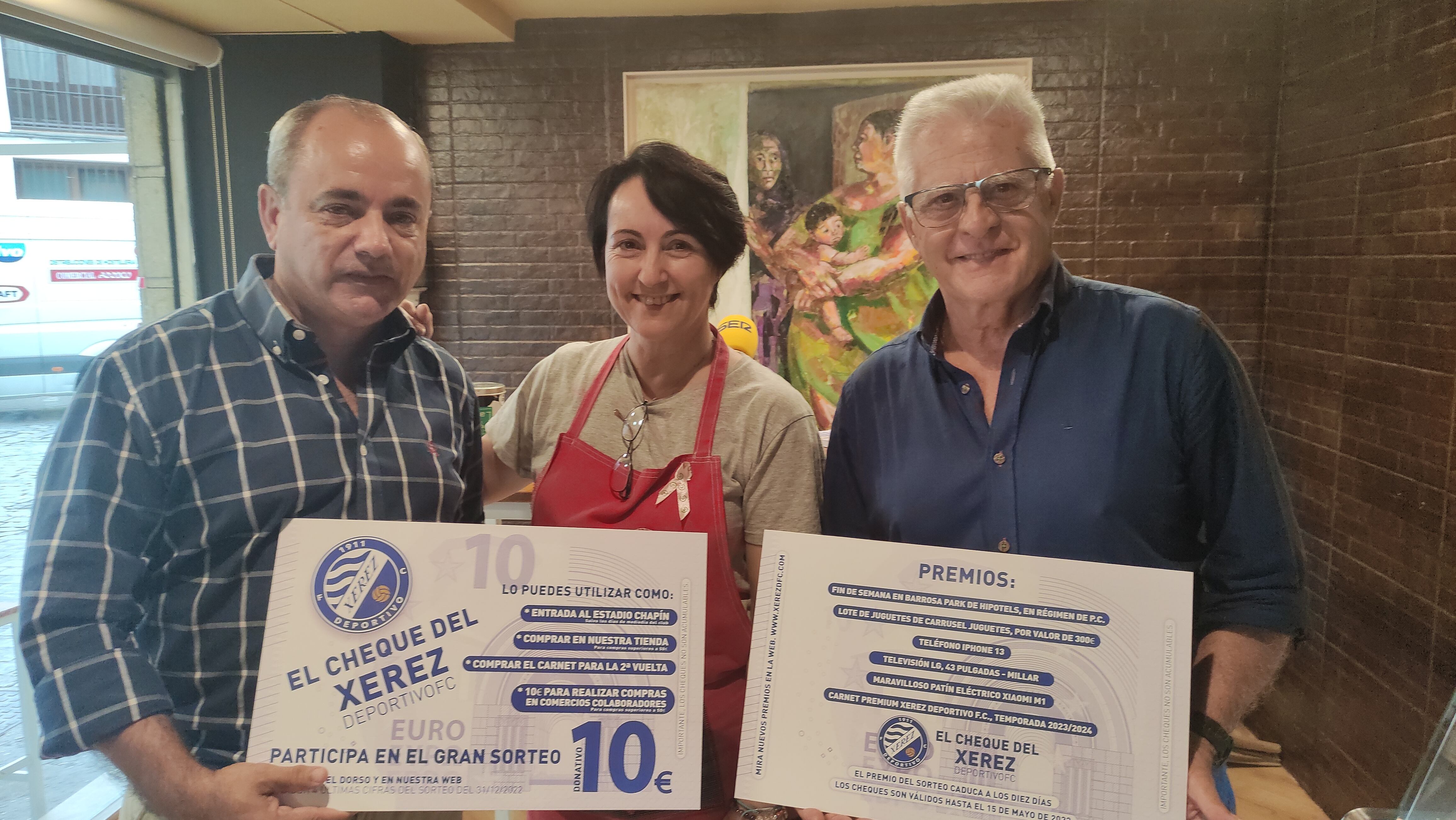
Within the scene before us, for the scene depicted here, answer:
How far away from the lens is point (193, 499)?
4.04ft

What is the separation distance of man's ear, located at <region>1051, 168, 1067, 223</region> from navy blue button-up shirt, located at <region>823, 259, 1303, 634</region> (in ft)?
0.34

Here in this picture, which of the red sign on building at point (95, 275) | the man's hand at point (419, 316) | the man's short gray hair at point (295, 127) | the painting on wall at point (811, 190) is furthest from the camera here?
the painting on wall at point (811, 190)

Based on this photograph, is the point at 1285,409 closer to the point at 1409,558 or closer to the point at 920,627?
the point at 1409,558

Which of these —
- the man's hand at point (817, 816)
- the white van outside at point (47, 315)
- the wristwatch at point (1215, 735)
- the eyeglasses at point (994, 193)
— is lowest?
the man's hand at point (817, 816)

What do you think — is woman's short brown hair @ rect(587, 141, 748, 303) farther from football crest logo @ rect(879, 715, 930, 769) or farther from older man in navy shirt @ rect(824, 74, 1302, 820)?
football crest logo @ rect(879, 715, 930, 769)

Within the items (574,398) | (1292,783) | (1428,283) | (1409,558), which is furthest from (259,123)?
(1292,783)

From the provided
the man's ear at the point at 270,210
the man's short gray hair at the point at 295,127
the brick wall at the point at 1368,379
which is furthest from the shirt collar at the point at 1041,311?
the brick wall at the point at 1368,379

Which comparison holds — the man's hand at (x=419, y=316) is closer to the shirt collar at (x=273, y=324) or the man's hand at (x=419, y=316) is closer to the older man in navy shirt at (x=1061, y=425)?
the shirt collar at (x=273, y=324)

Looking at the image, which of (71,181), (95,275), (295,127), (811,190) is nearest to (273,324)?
(295,127)

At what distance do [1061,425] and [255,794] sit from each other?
4.41 ft

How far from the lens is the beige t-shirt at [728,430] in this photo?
58.6 inches

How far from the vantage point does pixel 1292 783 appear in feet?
11.3

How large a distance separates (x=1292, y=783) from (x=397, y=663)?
3.89 meters

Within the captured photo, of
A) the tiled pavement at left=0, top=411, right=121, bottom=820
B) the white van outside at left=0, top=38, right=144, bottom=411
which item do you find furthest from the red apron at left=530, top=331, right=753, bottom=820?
the tiled pavement at left=0, top=411, right=121, bottom=820
